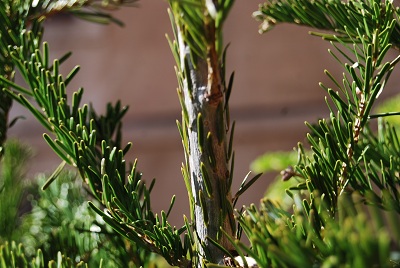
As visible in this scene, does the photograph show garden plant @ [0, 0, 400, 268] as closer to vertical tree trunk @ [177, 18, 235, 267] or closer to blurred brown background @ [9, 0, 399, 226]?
vertical tree trunk @ [177, 18, 235, 267]

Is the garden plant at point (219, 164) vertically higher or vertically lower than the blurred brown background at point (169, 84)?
lower

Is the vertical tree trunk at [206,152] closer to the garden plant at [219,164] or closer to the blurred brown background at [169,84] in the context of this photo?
the garden plant at [219,164]

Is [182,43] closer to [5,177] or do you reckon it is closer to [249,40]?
[5,177]

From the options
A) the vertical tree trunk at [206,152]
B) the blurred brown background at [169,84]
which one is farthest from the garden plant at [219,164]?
the blurred brown background at [169,84]

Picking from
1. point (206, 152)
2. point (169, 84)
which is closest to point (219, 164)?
point (206, 152)

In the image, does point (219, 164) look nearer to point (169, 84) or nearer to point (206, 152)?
point (206, 152)

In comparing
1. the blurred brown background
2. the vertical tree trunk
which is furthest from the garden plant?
the blurred brown background
